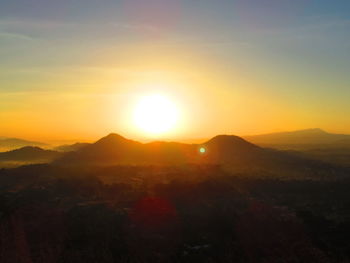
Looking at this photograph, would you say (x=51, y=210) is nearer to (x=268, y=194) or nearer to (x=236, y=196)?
(x=236, y=196)

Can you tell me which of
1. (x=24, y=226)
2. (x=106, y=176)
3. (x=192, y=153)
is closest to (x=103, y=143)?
(x=192, y=153)

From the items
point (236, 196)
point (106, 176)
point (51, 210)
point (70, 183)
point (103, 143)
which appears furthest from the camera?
point (103, 143)

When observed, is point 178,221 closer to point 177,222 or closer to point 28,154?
point 177,222

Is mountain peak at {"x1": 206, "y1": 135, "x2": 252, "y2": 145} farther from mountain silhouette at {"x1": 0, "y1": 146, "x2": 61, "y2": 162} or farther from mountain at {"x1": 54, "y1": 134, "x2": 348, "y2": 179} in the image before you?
mountain silhouette at {"x1": 0, "y1": 146, "x2": 61, "y2": 162}

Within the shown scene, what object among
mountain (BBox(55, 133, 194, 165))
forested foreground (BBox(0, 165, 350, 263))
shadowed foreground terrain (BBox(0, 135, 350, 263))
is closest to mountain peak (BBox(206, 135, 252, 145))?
mountain (BBox(55, 133, 194, 165))

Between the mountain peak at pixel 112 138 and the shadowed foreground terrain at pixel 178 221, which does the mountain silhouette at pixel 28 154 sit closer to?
the mountain peak at pixel 112 138

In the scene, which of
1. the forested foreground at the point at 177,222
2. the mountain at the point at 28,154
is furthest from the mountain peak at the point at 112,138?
the forested foreground at the point at 177,222
